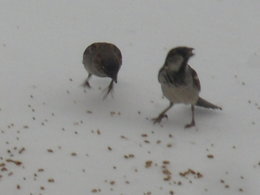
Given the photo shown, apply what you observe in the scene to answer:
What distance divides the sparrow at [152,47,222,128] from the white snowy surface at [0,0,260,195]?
0.85ft

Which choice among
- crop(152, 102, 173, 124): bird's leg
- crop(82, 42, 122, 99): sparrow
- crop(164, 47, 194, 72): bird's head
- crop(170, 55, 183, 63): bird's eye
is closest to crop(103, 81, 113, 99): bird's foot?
crop(82, 42, 122, 99): sparrow

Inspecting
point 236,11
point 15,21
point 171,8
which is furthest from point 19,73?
point 236,11

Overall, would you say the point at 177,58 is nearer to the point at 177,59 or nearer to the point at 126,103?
the point at 177,59

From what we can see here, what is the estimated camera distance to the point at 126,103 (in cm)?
625

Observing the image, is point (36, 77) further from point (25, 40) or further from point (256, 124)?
point (256, 124)

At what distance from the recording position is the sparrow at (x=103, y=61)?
6.12 m

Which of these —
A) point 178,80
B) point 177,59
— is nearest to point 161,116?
point 178,80

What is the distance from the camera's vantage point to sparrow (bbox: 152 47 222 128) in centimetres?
553

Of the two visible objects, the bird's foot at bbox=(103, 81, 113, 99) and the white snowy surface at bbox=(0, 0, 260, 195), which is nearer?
the white snowy surface at bbox=(0, 0, 260, 195)

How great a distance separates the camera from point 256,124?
5.93 m

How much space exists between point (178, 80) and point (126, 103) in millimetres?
765

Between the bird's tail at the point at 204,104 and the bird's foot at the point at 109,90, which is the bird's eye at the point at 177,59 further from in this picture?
the bird's foot at the point at 109,90

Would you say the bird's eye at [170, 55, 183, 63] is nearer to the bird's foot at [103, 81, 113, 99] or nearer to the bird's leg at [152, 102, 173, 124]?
the bird's leg at [152, 102, 173, 124]

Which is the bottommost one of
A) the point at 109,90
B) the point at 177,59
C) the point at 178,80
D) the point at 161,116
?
the point at 161,116
